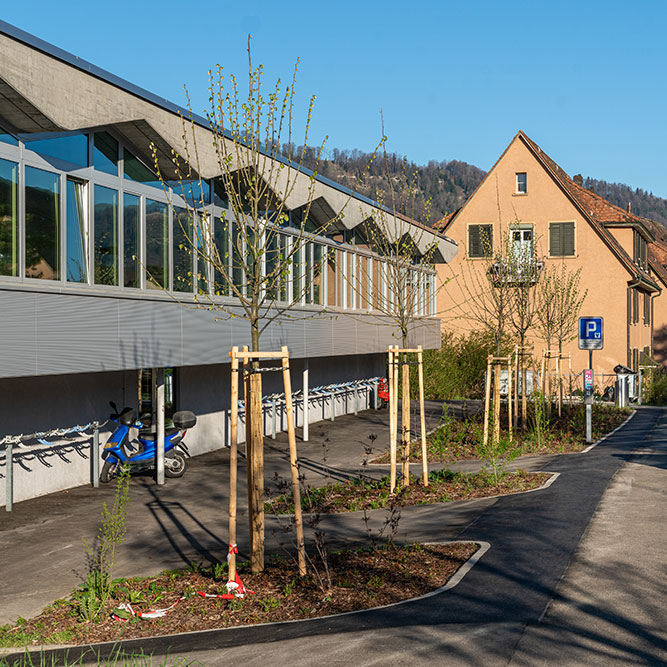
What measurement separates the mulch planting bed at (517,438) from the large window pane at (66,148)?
28.1 ft

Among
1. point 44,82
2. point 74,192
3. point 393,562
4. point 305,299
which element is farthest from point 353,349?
point 393,562

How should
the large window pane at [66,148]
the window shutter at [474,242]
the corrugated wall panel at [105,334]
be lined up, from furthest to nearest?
the window shutter at [474,242] < the large window pane at [66,148] < the corrugated wall panel at [105,334]

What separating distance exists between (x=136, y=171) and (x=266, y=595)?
9356mm

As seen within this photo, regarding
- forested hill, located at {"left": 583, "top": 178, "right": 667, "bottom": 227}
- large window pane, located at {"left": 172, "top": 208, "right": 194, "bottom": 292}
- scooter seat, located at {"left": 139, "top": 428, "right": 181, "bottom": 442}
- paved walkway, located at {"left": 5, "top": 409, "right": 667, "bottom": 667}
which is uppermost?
forested hill, located at {"left": 583, "top": 178, "right": 667, "bottom": 227}

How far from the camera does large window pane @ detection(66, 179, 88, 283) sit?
13.3m

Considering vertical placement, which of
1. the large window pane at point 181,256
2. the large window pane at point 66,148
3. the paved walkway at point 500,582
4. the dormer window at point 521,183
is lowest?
the paved walkway at point 500,582

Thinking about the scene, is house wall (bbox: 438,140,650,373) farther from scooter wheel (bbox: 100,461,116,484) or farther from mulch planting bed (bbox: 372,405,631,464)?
scooter wheel (bbox: 100,461,116,484)

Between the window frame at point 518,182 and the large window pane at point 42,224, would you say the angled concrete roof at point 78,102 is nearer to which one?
the large window pane at point 42,224

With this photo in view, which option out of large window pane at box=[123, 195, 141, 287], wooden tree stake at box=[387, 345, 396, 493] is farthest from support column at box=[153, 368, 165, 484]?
wooden tree stake at box=[387, 345, 396, 493]

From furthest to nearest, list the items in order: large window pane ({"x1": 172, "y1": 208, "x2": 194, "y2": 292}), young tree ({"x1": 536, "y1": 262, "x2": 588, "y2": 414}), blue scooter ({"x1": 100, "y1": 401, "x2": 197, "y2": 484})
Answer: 1. young tree ({"x1": 536, "y1": 262, "x2": 588, "y2": 414})
2. large window pane ({"x1": 172, "y1": 208, "x2": 194, "y2": 292})
3. blue scooter ({"x1": 100, "y1": 401, "x2": 197, "y2": 484})

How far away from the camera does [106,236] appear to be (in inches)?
560

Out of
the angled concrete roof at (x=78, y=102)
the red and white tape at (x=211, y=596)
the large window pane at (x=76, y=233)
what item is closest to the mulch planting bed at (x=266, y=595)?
the red and white tape at (x=211, y=596)

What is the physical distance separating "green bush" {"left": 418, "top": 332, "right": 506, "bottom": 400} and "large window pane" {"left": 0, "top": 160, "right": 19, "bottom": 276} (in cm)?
2340

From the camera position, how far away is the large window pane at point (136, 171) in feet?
49.1
